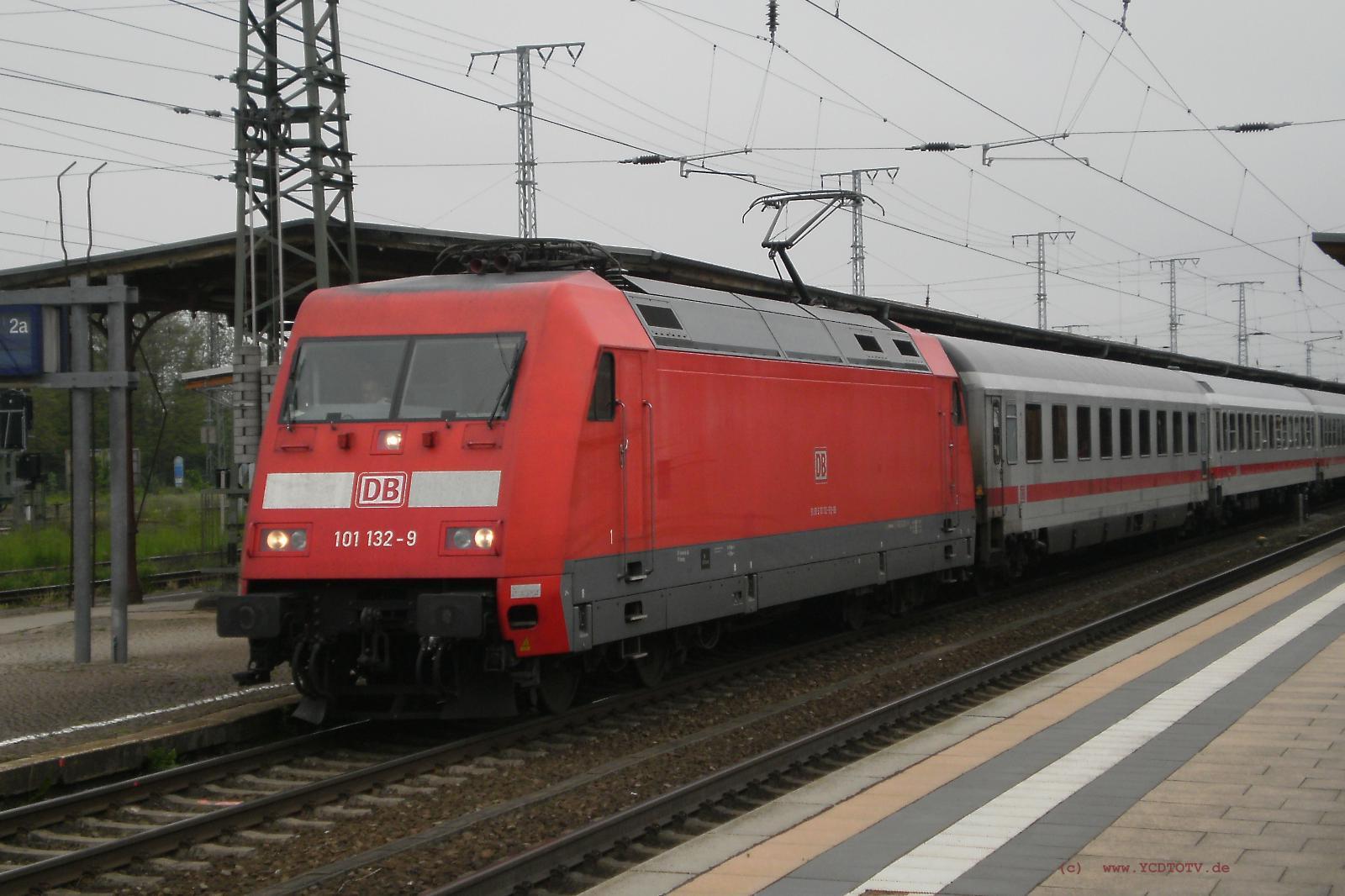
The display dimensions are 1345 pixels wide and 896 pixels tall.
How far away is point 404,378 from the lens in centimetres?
1073

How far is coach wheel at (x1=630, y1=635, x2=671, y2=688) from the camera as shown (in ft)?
40.3

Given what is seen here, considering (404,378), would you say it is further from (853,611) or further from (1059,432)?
(1059,432)

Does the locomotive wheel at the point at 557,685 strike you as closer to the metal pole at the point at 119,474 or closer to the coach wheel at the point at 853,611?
the metal pole at the point at 119,474

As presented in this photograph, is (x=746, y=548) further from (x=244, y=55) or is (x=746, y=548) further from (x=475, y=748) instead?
(x=244, y=55)

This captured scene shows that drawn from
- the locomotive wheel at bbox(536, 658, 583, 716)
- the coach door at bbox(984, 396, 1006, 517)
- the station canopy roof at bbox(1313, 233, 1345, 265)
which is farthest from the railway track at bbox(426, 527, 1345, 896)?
the station canopy roof at bbox(1313, 233, 1345, 265)

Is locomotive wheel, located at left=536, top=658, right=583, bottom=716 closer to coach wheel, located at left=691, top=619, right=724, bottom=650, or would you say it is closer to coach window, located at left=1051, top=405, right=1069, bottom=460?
coach wheel, located at left=691, top=619, right=724, bottom=650

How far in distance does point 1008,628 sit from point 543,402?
8.64 meters

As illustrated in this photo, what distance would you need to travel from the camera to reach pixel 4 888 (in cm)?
677

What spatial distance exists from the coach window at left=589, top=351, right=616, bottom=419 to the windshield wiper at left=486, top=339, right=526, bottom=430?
0.57 m

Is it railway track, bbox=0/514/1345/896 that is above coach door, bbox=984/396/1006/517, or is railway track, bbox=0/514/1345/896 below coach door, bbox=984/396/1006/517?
below

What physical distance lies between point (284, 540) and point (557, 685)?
2.32 m

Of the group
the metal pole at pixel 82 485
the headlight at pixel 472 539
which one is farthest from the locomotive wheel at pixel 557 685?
the metal pole at pixel 82 485

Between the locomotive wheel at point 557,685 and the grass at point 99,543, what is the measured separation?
45.3 feet

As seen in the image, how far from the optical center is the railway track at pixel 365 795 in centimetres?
721
